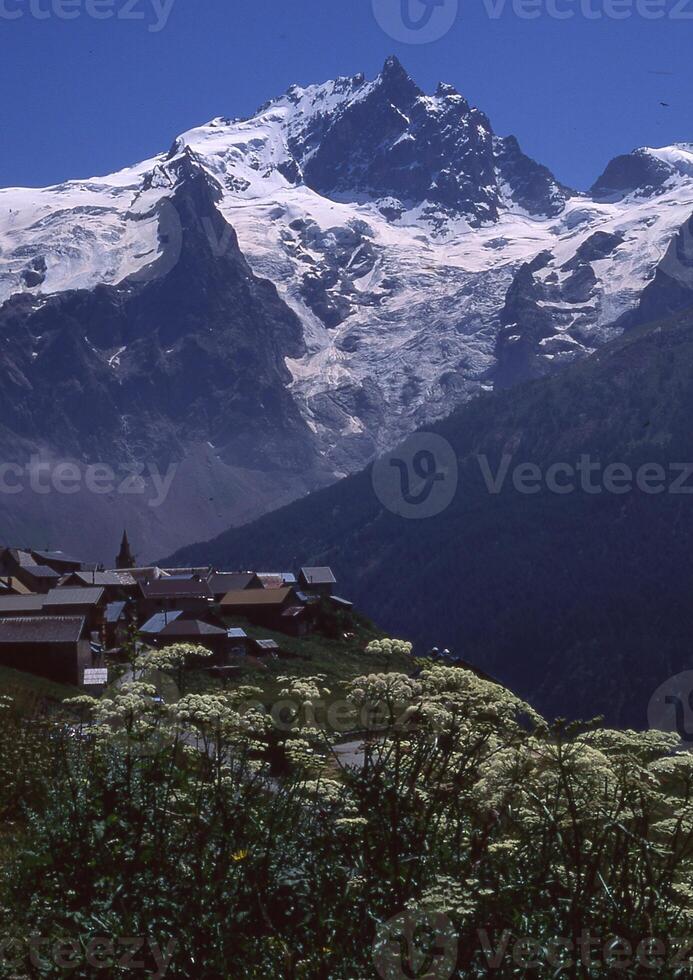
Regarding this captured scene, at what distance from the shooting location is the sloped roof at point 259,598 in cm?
9350

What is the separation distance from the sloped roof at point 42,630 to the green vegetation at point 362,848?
43.5m

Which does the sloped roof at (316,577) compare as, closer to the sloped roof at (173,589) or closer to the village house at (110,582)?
the sloped roof at (173,589)

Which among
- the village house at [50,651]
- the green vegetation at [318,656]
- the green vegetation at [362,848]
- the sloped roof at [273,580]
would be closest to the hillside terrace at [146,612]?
the village house at [50,651]

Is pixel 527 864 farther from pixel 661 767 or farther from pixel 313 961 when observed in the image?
pixel 313 961

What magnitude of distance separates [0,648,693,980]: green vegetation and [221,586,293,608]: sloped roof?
3219 inches

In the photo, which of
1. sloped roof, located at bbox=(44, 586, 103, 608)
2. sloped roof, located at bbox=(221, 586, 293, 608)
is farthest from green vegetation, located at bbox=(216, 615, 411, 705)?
sloped roof, located at bbox=(44, 586, 103, 608)

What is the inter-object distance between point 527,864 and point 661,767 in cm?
132

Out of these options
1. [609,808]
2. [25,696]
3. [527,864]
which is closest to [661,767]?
[609,808]

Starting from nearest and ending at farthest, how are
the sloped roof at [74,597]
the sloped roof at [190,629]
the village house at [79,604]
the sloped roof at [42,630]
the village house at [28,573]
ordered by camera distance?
the sloped roof at [42,630] < the village house at [79,604] < the sloped roof at [74,597] < the sloped roof at [190,629] < the village house at [28,573]

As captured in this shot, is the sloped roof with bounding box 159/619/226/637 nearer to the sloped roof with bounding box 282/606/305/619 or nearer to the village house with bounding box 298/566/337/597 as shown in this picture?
the sloped roof with bounding box 282/606/305/619

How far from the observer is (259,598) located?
311ft

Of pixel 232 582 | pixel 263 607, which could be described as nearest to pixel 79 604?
pixel 263 607

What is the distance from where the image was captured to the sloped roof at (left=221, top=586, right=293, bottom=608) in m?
93.5

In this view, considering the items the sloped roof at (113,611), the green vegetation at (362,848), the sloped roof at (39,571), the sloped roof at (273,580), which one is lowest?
the green vegetation at (362,848)
